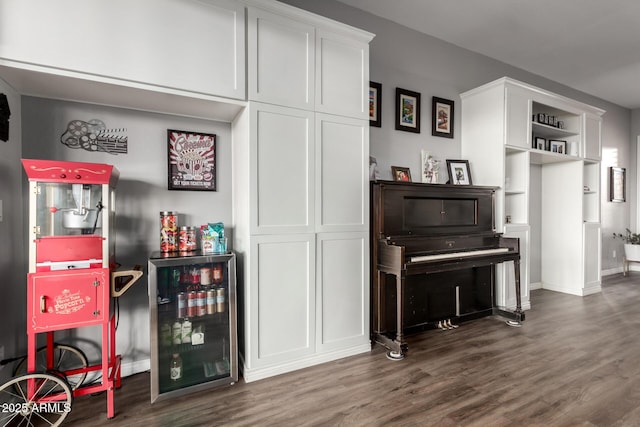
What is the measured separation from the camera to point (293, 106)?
2441 mm

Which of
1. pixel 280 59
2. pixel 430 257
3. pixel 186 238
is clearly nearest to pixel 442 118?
pixel 430 257

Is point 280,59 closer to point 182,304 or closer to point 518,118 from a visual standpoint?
point 182,304

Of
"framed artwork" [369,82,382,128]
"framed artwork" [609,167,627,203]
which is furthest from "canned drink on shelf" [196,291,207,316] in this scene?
"framed artwork" [609,167,627,203]

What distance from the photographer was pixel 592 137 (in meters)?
4.69

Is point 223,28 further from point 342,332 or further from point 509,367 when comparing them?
point 509,367

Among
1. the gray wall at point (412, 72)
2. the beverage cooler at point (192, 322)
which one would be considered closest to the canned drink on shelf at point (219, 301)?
the beverage cooler at point (192, 322)

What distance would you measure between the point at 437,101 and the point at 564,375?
2.89 metres

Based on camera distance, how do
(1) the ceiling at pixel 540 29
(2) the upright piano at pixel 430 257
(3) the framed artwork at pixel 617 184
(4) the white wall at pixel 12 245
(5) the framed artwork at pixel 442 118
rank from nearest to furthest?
(4) the white wall at pixel 12 245 → (2) the upright piano at pixel 430 257 → (1) the ceiling at pixel 540 29 → (5) the framed artwork at pixel 442 118 → (3) the framed artwork at pixel 617 184

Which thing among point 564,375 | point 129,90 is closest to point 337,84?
point 129,90

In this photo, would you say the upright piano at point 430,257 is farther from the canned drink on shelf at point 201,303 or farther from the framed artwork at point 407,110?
the canned drink on shelf at point 201,303

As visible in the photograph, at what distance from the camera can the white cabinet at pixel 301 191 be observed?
7.61ft

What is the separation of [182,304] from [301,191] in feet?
3.75

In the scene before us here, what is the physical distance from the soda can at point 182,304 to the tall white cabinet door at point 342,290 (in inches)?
37.6

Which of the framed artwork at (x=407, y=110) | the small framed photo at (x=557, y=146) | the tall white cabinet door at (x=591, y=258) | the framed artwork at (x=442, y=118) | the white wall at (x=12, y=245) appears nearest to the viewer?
the white wall at (x=12, y=245)
